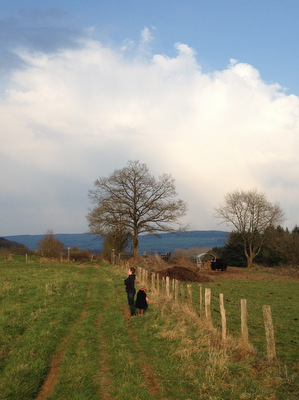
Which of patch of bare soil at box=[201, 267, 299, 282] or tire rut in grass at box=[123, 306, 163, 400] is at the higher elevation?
tire rut in grass at box=[123, 306, 163, 400]

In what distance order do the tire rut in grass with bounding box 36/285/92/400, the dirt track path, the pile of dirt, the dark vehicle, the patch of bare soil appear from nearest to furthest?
the tire rut in grass with bounding box 36/285/92/400 < the dirt track path < the pile of dirt < the patch of bare soil < the dark vehicle

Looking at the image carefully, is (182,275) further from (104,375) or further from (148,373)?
(104,375)

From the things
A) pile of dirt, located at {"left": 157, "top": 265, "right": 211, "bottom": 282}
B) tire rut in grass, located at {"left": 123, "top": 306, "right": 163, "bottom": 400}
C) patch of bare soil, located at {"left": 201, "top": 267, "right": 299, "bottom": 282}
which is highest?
tire rut in grass, located at {"left": 123, "top": 306, "right": 163, "bottom": 400}

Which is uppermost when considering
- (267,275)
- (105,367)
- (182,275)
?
(105,367)

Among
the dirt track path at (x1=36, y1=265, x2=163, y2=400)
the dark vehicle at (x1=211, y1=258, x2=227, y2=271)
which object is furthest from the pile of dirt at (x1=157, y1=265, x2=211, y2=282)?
the dirt track path at (x1=36, y1=265, x2=163, y2=400)

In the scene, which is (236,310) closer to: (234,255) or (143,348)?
(143,348)

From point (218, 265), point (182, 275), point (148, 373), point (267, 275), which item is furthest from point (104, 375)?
point (218, 265)

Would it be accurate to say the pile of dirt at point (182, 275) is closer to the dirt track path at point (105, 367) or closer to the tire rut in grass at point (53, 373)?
the dirt track path at point (105, 367)

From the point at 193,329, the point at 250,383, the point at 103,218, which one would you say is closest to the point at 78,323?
the point at 193,329

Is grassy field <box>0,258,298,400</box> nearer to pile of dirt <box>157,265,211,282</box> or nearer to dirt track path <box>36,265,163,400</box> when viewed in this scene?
dirt track path <box>36,265,163,400</box>

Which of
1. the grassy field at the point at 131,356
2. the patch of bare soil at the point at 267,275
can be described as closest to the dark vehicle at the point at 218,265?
the patch of bare soil at the point at 267,275

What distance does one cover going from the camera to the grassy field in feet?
19.5

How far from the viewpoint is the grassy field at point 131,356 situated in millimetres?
5945

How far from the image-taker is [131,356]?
25.3 ft
